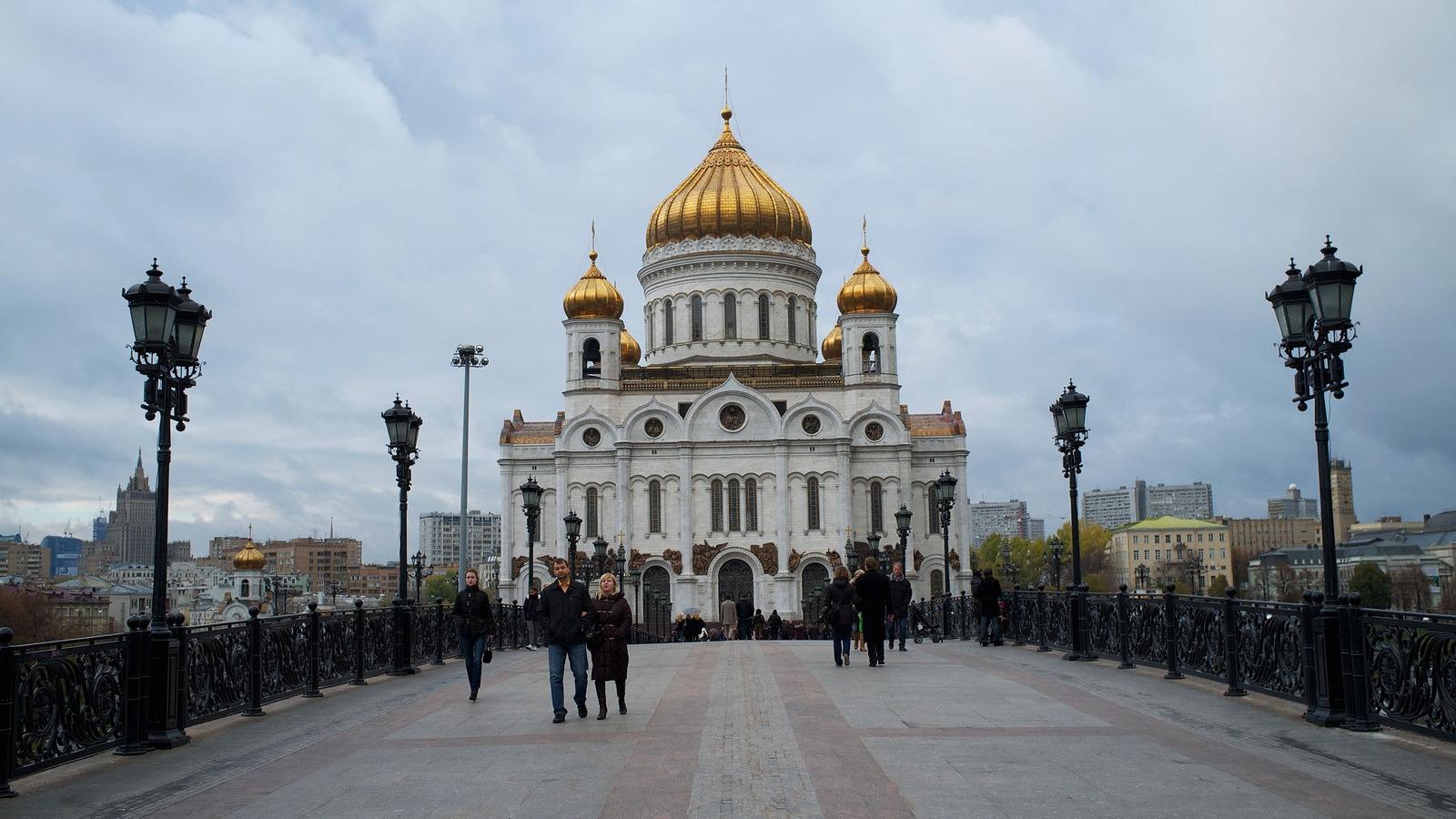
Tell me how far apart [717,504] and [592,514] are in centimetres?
545

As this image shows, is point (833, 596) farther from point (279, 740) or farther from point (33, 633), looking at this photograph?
point (33, 633)

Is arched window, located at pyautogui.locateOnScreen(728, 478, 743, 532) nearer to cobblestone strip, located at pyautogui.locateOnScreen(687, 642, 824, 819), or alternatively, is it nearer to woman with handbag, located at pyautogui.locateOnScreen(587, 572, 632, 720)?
cobblestone strip, located at pyautogui.locateOnScreen(687, 642, 824, 819)

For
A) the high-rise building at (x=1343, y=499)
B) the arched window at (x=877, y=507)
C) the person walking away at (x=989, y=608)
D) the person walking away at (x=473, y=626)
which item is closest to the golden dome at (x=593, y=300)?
the arched window at (x=877, y=507)

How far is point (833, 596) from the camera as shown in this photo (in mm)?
18922

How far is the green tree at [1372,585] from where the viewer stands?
79.6 metres

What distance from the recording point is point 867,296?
2317 inches

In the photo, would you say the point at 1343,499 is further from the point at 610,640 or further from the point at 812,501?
the point at 610,640

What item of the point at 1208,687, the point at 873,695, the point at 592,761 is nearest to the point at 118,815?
the point at 592,761

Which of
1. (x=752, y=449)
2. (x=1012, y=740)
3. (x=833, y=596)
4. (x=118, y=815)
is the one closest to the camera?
(x=118, y=815)

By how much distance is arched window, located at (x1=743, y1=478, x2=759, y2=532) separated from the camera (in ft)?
186

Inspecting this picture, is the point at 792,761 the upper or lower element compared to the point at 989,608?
lower

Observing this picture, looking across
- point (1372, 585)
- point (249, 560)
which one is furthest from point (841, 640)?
point (1372, 585)

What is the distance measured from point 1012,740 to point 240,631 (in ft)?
26.6

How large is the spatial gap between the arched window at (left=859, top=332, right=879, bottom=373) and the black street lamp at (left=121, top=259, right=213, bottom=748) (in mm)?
46720
